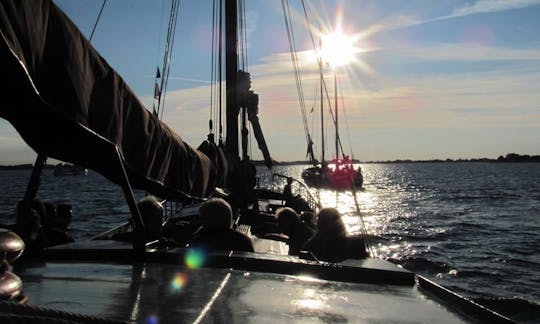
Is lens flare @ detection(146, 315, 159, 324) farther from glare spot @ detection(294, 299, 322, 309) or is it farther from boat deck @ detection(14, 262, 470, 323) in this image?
glare spot @ detection(294, 299, 322, 309)

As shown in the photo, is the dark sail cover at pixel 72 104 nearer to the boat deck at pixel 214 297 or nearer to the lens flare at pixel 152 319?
the boat deck at pixel 214 297

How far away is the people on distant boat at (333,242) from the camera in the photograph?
4953 millimetres

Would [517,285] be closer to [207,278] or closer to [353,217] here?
[207,278]

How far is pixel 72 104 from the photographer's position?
8.32ft

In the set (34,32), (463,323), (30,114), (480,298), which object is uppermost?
(34,32)

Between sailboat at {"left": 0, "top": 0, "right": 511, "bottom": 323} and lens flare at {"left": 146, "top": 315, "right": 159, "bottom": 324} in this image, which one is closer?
sailboat at {"left": 0, "top": 0, "right": 511, "bottom": 323}

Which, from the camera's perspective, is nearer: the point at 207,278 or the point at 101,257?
the point at 207,278

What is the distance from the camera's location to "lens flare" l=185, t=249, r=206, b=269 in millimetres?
4293

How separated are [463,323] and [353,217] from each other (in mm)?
32104

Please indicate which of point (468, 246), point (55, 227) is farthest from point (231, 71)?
point (468, 246)

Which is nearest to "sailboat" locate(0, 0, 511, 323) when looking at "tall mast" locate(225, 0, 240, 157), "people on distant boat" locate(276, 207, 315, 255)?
"people on distant boat" locate(276, 207, 315, 255)

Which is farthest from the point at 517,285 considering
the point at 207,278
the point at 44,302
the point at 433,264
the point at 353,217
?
the point at 353,217

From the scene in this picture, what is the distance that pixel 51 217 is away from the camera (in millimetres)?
8188

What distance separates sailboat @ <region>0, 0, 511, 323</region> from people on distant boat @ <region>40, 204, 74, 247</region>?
171cm
